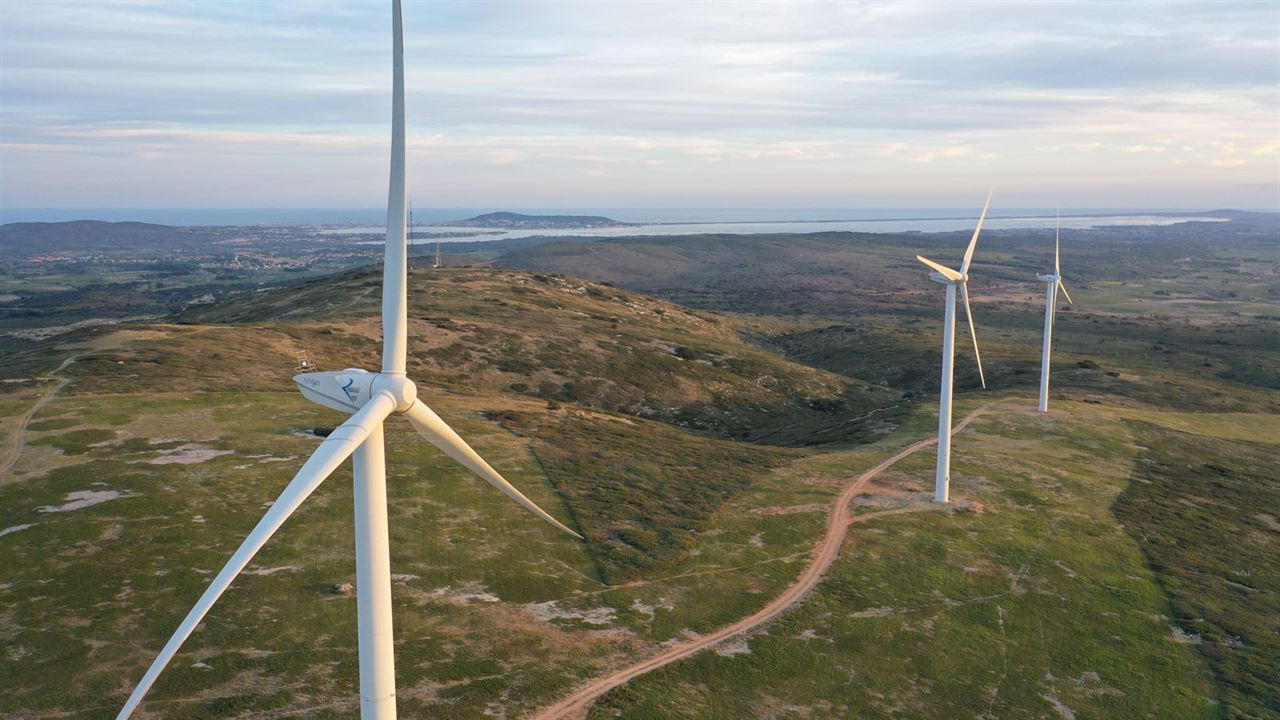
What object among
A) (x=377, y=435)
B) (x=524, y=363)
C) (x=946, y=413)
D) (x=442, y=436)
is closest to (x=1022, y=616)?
(x=946, y=413)

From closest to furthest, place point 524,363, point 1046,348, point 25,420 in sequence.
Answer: point 25,420 < point 1046,348 < point 524,363

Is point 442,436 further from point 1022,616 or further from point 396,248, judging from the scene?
point 1022,616

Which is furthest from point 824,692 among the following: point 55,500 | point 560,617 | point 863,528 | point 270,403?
point 270,403

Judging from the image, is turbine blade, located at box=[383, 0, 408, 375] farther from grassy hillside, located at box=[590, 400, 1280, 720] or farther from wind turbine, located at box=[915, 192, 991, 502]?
wind turbine, located at box=[915, 192, 991, 502]

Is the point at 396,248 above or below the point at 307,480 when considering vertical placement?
above

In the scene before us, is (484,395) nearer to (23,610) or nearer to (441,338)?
(441,338)

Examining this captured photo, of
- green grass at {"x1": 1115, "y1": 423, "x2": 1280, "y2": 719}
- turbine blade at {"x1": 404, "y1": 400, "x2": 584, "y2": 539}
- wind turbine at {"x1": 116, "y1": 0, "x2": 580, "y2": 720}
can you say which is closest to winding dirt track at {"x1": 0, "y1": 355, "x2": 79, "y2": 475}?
wind turbine at {"x1": 116, "y1": 0, "x2": 580, "y2": 720}
